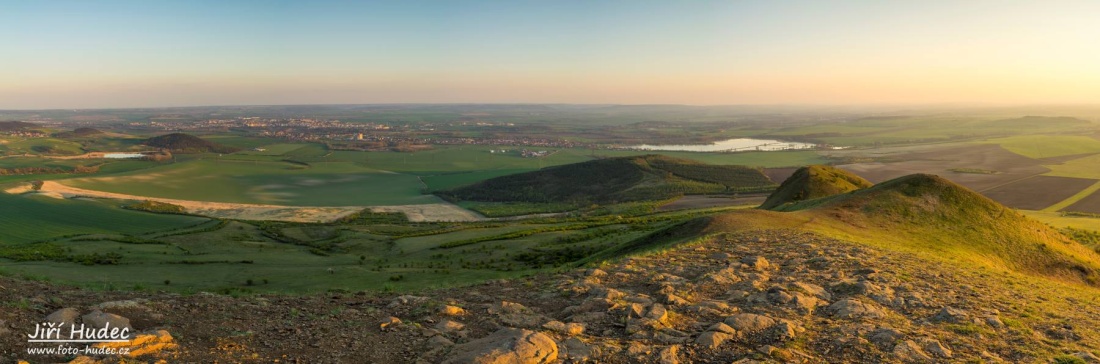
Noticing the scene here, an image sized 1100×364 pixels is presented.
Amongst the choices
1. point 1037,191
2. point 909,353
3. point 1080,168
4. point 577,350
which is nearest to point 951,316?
point 909,353

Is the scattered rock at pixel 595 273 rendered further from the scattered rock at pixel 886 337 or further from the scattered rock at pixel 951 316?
the scattered rock at pixel 951 316

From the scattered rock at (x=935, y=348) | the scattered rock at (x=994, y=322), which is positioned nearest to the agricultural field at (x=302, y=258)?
the scattered rock at (x=935, y=348)

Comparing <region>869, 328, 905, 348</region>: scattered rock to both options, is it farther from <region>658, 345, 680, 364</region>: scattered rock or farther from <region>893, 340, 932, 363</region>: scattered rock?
<region>658, 345, 680, 364</region>: scattered rock

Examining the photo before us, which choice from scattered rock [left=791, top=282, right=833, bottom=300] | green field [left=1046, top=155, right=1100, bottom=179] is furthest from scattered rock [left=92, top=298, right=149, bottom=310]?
green field [left=1046, top=155, right=1100, bottom=179]

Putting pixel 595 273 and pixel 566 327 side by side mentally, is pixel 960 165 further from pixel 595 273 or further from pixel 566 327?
pixel 566 327

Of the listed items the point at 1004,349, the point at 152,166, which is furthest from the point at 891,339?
the point at 152,166

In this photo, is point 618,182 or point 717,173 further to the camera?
point 717,173
